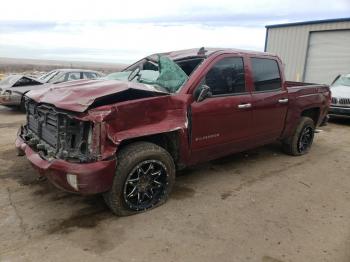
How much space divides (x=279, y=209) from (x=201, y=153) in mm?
1186

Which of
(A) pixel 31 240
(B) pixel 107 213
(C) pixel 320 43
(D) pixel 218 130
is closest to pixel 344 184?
(D) pixel 218 130

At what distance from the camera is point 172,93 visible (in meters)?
4.19

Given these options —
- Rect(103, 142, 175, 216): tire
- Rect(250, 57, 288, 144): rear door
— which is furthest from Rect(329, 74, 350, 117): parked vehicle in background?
Rect(103, 142, 175, 216): tire

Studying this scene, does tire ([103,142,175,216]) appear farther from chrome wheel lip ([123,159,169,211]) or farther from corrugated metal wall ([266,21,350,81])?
corrugated metal wall ([266,21,350,81])

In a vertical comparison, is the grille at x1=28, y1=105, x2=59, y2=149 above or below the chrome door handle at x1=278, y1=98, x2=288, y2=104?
below

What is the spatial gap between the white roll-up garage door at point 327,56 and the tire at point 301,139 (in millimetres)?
10868

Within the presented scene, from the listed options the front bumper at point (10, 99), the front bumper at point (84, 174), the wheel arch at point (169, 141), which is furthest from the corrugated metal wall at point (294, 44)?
the front bumper at point (84, 174)

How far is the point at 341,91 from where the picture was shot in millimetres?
10555

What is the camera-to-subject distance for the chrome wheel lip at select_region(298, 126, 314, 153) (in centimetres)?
643

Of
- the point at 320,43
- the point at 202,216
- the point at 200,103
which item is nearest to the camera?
the point at 202,216

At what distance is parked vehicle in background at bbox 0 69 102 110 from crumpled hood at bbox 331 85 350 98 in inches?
287

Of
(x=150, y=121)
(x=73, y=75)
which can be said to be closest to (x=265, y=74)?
(x=150, y=121)

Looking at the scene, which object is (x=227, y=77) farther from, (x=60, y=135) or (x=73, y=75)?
(x=73, y=75)

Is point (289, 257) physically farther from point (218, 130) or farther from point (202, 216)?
point (218, 130)
